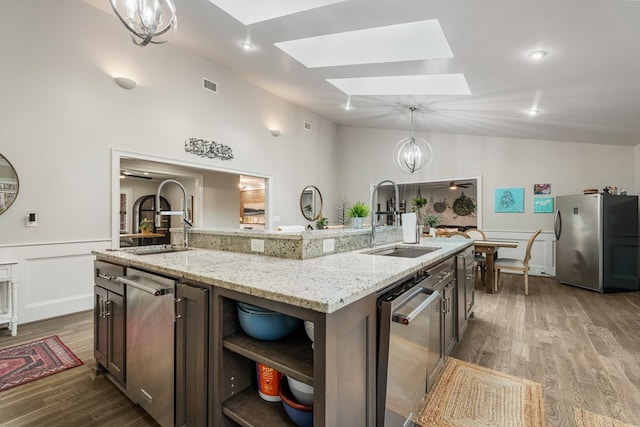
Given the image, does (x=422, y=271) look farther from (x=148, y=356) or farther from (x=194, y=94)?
(x=194, y=94)

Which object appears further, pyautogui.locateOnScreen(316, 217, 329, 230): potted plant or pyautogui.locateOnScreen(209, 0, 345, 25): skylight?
pyautogui.locateOnScreen(316, 217, 329, 230): potted plant

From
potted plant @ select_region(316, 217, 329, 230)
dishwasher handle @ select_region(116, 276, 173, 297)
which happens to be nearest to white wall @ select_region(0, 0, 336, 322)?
dishwasher handle @ select_region(116, 276, 173, 297)

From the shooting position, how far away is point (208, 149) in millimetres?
4914

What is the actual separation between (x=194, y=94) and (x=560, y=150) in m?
6.63

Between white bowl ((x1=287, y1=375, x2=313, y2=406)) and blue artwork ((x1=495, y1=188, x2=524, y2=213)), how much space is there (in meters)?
6.25

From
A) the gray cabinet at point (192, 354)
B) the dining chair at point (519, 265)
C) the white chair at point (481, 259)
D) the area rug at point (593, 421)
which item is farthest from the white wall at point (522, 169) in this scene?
the gray cabinet at point (192, 354)

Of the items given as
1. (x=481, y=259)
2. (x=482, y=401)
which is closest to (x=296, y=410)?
(x=482, y=401)

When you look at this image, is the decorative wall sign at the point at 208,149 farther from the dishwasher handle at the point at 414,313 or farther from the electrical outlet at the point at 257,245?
the dishwasher handle at the point at 414,313

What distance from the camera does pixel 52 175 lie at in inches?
133

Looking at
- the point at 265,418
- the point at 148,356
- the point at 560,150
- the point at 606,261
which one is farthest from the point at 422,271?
the point at 560,150

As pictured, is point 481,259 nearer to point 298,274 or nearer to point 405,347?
point 405,347

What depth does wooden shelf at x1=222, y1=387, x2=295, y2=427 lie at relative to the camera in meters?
1.19

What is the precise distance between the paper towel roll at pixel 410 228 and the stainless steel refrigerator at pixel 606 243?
154 inches

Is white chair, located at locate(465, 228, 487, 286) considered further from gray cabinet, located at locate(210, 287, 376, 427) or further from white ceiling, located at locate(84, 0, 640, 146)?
gray cabinet, located at locate(210, 287, 376, 427)
